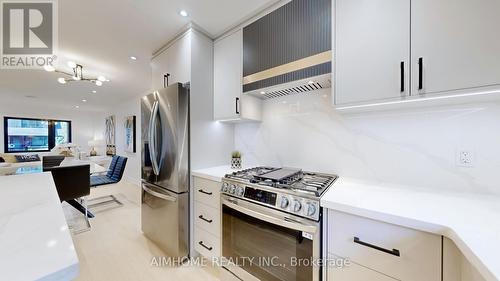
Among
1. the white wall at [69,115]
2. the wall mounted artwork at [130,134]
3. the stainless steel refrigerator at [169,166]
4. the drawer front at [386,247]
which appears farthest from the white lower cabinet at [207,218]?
the white wall at [69,115]

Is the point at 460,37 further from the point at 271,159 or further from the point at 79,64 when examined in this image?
the point at 79,64

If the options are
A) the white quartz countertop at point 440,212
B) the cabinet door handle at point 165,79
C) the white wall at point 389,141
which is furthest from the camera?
the cabinet door handle at point 165,79

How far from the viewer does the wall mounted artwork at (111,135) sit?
6250 millimetres

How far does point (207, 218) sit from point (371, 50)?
5.90ft

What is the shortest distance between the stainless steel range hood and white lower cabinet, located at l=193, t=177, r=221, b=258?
99cm

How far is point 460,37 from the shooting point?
2.86ft

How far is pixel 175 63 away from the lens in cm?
203

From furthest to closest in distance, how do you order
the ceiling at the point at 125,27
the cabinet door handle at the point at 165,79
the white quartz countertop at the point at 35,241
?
the cabinet door handle at the point at 165,79 < the ceiling at the point at 125,27 < the white quartz countertop at the point at 35,241

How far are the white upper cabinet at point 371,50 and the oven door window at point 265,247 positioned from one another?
3.08ft

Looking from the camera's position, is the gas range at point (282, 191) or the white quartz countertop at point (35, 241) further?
the gas range at point (282, 191)

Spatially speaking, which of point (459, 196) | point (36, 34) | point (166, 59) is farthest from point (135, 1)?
point (459, 196)

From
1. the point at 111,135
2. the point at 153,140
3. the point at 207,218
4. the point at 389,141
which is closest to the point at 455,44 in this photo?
the point at 389,141

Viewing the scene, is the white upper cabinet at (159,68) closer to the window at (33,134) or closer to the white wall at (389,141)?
the white wall at (389,141)

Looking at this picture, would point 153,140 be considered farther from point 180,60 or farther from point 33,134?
point 33,134
